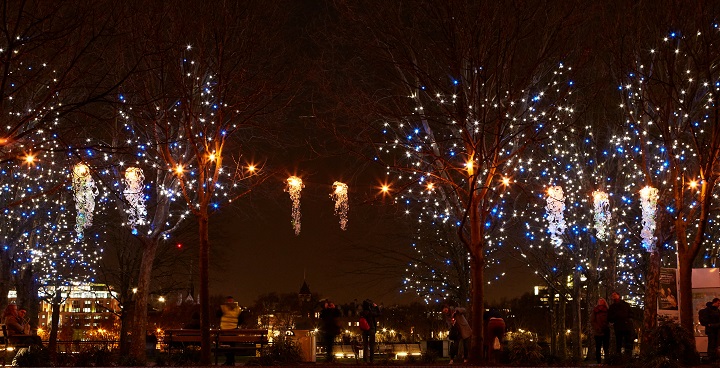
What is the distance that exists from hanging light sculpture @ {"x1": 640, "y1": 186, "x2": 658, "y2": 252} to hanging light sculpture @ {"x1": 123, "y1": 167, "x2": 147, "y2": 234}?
1361 centimetres

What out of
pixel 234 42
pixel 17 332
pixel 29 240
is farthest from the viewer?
pixel 29 240

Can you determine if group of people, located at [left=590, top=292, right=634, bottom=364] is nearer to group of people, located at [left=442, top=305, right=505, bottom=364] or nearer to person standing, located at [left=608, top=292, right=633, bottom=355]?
person standing, located at [left=608, top=292, right=633, bottom=355]

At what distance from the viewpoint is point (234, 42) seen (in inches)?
810

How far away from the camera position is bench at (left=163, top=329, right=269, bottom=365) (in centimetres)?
1808

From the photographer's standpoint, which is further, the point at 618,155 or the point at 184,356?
the point at 618,155

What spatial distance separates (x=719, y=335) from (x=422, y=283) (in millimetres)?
14365

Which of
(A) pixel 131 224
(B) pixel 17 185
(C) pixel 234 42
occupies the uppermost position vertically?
(C) pixel 234 42

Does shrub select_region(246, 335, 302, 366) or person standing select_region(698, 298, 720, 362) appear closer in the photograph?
shrub select_region(246, 335, 302, 366)

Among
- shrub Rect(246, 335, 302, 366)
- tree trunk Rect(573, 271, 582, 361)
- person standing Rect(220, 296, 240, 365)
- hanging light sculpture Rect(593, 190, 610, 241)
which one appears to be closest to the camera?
shrub Rect(246, 335, 302, 366)

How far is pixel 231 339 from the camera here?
18.3m

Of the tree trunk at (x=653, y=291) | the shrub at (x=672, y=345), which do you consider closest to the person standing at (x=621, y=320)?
the shrub at (x=672, y=345)

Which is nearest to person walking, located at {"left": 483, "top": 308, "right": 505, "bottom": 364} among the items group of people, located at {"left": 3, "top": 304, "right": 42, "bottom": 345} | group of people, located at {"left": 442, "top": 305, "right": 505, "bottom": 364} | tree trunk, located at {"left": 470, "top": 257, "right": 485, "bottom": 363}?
group of people, located at {"left": 442, "top": 305, "right": 505, "bottom": 364}

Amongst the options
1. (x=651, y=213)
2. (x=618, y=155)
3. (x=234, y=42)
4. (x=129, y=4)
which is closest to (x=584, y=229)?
(x=618, y=155)

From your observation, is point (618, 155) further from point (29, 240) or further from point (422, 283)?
point (29, 240)
